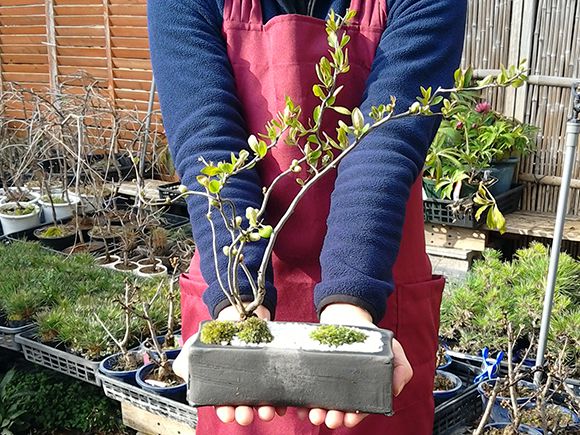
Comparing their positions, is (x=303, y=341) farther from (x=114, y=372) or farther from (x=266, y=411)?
(x=114, y=372)

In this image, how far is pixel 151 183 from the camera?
21.0ft

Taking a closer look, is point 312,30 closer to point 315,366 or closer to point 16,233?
point 315,366

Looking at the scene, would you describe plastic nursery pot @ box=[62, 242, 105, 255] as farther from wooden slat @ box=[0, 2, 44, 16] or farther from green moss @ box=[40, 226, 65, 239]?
wooden slat @ box=[0, 2, 44, 16]

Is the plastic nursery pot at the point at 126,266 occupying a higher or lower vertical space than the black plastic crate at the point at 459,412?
lower

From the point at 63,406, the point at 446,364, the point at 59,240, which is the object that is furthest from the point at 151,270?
the point at 446,364

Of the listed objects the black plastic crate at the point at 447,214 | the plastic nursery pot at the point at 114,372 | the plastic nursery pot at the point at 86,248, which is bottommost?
the plastic nursery pot at the point at 86,248

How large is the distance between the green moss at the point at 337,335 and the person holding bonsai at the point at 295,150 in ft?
0.38

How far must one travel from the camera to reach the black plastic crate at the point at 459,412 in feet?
A: 8.52

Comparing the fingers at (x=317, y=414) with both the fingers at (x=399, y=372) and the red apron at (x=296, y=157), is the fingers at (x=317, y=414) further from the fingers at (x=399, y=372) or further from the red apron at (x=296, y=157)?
the red apron at (x=296, y=157)

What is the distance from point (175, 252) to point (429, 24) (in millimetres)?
3480

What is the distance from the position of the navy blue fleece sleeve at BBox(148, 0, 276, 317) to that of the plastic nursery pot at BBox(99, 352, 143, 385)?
64.9 inches

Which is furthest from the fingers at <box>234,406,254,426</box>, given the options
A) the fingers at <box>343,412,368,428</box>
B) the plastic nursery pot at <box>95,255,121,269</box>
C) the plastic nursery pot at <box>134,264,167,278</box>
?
the plastic nursery pot at <box>95,255,121,269</box>

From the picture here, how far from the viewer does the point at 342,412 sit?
1139 mm

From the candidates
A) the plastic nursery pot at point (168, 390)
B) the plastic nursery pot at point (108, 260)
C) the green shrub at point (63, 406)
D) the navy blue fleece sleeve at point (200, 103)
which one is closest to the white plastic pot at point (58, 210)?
the plastic nursery pot at point (108, 260)
